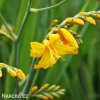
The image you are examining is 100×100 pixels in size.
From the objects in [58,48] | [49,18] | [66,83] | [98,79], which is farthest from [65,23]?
[98,79]

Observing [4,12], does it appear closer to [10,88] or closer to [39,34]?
[39,34]

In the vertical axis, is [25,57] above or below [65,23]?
below

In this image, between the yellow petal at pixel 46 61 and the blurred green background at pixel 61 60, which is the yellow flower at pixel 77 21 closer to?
the yellow petal at pixel 46 61

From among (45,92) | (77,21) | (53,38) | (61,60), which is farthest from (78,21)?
(61,60)

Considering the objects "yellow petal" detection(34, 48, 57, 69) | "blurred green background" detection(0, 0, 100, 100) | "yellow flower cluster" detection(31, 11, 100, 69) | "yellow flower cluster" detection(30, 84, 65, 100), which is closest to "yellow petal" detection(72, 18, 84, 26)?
"yellow flower cluster" detection(31, 11, 100, 69)

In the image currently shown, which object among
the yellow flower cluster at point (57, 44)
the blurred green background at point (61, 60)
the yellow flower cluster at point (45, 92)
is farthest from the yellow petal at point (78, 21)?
the blurred green background at point (61, 60)

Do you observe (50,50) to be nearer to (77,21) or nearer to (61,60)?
(77,21)

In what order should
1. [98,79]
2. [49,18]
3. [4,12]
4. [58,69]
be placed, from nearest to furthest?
[49,18] → [58,69] → [4,12] → [98,79]
